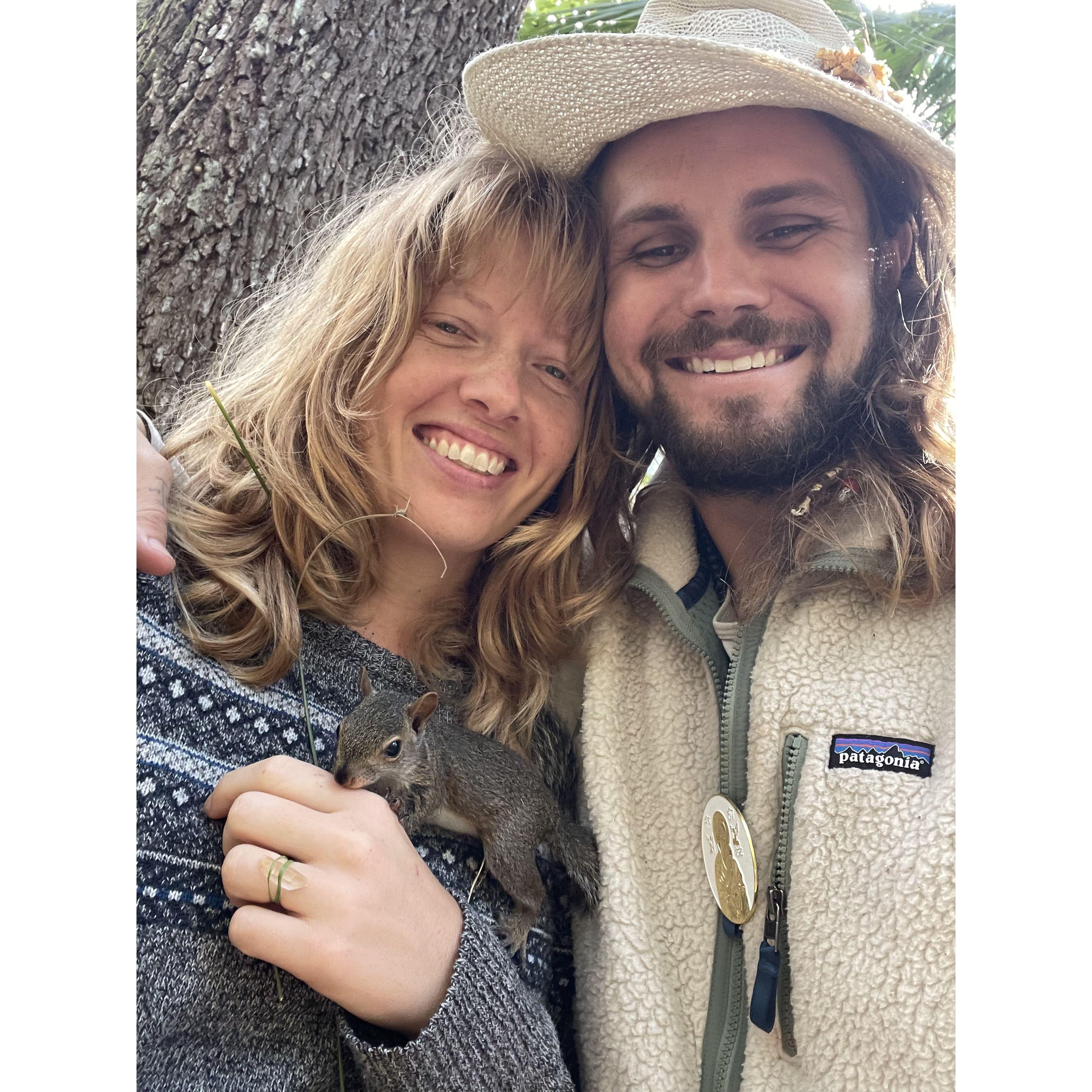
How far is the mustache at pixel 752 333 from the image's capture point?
2.91ft

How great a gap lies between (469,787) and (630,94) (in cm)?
75

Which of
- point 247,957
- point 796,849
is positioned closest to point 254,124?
point 247,957

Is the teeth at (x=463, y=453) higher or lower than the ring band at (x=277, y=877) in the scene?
higher

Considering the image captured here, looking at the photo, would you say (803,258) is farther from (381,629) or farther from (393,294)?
(381,629)

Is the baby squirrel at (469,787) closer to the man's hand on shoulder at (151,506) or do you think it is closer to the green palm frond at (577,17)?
the man's hand on shoulder at (151,506)

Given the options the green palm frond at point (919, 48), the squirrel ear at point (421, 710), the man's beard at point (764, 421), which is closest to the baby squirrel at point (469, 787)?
the squirrel ear at point (421, 710)

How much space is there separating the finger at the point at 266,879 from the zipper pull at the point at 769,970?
1.46 feet

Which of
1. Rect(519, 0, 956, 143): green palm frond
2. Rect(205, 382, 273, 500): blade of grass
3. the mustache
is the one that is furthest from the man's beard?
Rect(205, 382, 273, 500): blade of grass

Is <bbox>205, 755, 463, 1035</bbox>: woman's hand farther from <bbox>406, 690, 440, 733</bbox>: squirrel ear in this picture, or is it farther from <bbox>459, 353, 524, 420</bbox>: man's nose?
<bbox>459, 353, 524, 420</bbox>: man's nose

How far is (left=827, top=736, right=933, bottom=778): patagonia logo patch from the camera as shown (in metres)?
0.84

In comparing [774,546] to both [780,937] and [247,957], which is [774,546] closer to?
[780,937]

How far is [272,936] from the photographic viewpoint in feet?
2.45
